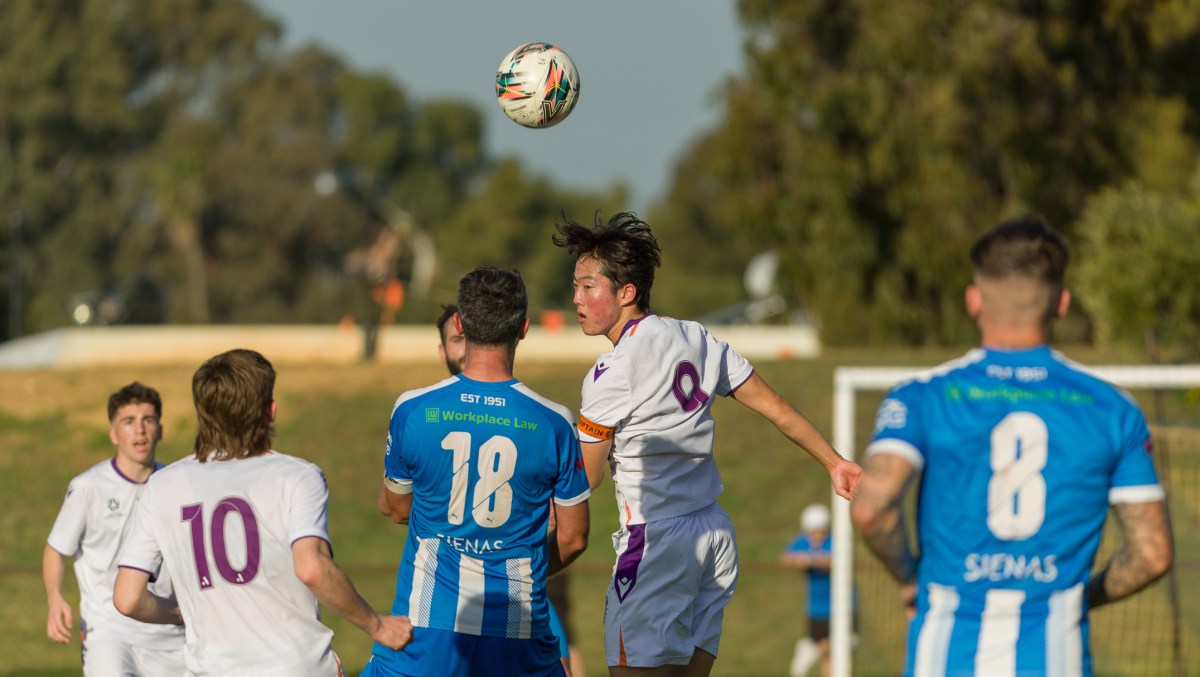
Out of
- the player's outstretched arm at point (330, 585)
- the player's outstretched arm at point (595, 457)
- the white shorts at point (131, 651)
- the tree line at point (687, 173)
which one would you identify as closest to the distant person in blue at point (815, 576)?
the tree line at point (687, 173)

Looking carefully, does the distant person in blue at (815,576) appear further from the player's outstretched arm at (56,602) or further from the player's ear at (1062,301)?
the player's ear at (1062,301)

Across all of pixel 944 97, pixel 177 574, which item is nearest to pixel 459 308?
pixel 177 574

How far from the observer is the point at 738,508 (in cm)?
2538

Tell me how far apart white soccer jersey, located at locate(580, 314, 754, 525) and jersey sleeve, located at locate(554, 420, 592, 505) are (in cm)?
39

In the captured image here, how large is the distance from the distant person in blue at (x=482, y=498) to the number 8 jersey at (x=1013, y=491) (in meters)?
1.75

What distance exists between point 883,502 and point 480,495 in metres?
1.94

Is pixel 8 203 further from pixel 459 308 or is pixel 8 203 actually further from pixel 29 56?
pixel 459 308

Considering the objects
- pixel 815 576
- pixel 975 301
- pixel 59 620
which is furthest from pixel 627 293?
pixel 815 576

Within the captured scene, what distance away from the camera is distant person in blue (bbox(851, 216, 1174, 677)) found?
3914 mm

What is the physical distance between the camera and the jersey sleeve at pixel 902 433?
12.8ft

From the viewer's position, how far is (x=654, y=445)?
6.02 m

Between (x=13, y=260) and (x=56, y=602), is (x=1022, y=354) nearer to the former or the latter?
(x=56, y=602)

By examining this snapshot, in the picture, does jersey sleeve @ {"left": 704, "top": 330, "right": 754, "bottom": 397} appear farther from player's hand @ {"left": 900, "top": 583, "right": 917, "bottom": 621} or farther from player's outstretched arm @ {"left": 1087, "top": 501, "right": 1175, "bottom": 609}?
player's outstretched arm @ {"left": 1087, "top": 501, "right": 1175, "bottom": 609}

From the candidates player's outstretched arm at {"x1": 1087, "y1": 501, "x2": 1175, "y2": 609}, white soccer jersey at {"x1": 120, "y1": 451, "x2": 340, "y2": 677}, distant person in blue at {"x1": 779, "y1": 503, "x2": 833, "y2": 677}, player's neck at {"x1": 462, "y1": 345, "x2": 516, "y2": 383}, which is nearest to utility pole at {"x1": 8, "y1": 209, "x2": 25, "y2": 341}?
distant person in blue at {"x1": 779, "y1": 503, "x2": 833, "y2": 677}
